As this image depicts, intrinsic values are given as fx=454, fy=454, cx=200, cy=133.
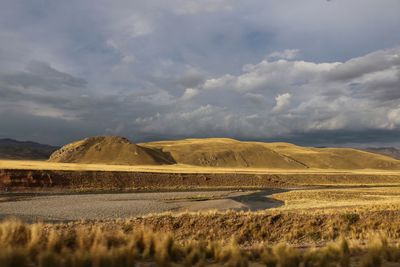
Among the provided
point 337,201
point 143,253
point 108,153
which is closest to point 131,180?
point 337,201

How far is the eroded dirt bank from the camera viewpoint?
7038 cm

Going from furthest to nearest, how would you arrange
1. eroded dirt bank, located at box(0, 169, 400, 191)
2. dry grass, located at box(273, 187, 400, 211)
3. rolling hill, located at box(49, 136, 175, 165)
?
1. rolling hill, located at box(49, 136, 175, 165)
2. eroded dirt bank, located at box(0, 169, 400, 191)
3. dry grass, located at box(273, 187, 400, 211)

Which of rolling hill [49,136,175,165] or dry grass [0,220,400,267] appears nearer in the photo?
dry grass [0,220,400,267]

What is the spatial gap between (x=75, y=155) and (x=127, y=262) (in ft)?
521

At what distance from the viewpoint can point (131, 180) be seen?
268 ft

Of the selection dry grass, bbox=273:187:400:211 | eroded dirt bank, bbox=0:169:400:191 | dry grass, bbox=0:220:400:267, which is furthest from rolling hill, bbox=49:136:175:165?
dry grass, bbox=0:220:400:267

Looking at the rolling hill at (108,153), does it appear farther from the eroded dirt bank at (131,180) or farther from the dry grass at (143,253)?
the dry grass at (143,253)

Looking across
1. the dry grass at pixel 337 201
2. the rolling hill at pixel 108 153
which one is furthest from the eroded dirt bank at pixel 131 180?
the rolling hill at pixel 108 153

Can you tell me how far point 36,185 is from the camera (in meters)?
69.9

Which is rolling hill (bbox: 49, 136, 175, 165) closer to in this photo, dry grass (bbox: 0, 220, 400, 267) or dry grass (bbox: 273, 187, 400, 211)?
dry grass (bbox: 273, 187, 400, 211)

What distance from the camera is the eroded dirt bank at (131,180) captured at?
7038 centimetres

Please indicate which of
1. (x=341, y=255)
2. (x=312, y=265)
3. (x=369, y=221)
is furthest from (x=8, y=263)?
(x=369, y=221)

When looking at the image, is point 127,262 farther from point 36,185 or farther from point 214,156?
point 214,156

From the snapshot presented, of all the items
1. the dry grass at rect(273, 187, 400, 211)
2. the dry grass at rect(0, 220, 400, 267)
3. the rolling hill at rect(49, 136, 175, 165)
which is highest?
the rolling hill at rect(49, 136, 175, 165)
